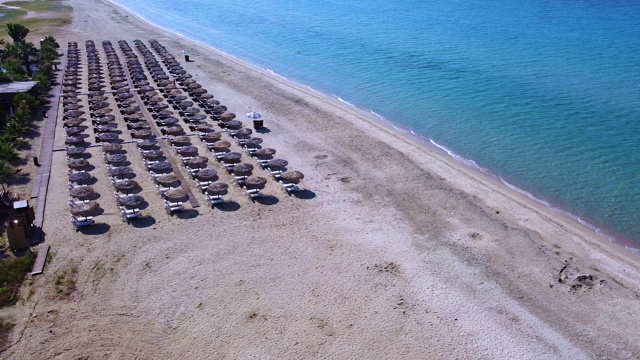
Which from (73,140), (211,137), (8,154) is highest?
(211,137)

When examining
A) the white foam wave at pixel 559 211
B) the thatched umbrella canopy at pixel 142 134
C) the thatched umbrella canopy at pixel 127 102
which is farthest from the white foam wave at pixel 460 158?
the thatched umbrella canopy at pixel 127 102

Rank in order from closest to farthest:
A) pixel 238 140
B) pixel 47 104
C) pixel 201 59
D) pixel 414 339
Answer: pixel 414 339 < pixel 238 140 < pixel 47 104 < pixel 201 59

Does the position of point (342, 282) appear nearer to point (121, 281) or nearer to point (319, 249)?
point (319, 249)

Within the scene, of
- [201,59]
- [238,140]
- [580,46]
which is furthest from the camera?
[580,46]

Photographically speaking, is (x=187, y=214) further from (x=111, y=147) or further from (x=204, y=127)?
(x=204, y=127)

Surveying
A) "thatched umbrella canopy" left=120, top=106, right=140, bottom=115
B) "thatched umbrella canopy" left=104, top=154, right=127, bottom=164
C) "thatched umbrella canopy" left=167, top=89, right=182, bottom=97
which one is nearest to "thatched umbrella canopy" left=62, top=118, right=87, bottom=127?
"thatched umbrella canopy" left=120, top=106, right=140, bottom=115

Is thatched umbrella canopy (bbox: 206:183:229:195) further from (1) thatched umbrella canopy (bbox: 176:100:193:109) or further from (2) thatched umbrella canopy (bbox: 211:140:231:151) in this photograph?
(1) thatched umbrella canopy (bbox: 176:100:193:109)

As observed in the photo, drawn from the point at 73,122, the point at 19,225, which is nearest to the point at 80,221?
the point at 19,225

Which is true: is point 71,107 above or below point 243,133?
below

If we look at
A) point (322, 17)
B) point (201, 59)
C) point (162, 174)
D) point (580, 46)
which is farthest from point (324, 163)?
→ point (322, 17)
